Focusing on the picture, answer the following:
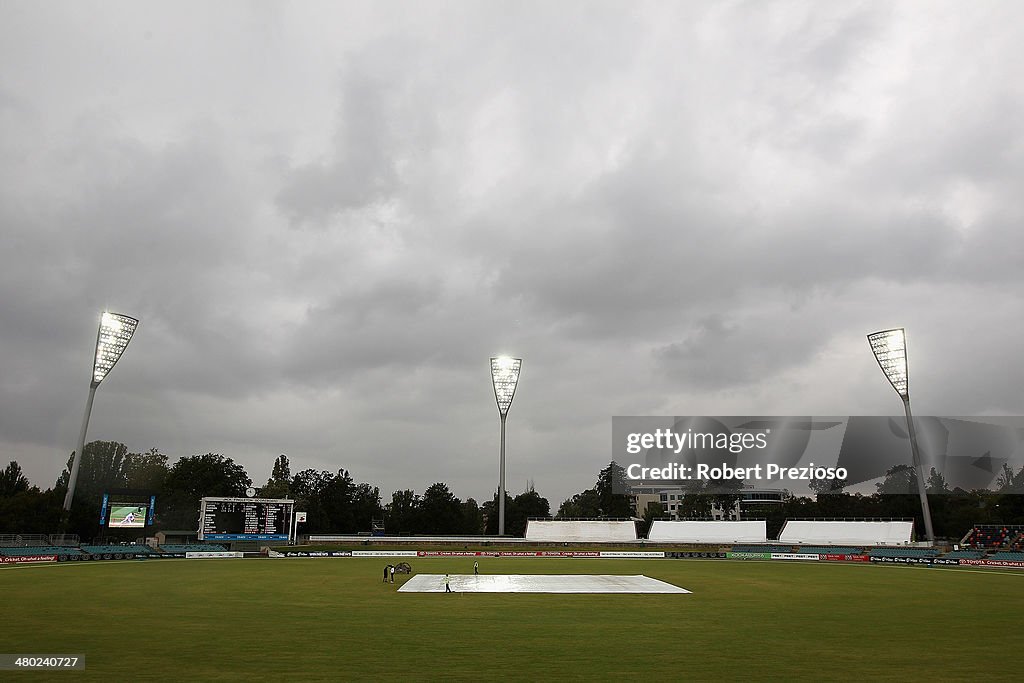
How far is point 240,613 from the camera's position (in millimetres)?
28031

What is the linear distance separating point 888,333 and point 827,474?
30026 millimetres

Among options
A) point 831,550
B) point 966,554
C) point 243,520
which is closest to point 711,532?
point 831,550

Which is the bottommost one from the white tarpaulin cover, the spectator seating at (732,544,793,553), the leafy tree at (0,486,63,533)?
the spectator seating at (732,544,793,553)

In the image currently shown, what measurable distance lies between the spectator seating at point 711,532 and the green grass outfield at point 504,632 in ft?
189

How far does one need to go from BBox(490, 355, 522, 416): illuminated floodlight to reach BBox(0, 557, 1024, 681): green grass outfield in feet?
162

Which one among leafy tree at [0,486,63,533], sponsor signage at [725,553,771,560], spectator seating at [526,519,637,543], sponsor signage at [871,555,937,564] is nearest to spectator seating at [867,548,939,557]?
sponsor signage at [871,555,937,564]

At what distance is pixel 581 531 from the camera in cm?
10194

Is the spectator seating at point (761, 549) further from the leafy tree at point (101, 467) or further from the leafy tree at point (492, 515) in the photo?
the leafy tree at point (101, 467)

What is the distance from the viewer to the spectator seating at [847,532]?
90.4 m

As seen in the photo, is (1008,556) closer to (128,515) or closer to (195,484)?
(128,515)

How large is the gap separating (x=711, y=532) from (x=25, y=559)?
80533 millimetres

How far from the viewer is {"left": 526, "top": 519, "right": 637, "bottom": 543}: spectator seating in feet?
328

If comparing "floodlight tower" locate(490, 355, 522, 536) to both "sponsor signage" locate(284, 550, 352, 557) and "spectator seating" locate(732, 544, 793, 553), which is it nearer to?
"sponsor signage" locate(284, 550, 352, 557)

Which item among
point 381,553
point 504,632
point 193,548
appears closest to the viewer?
point 504,632
